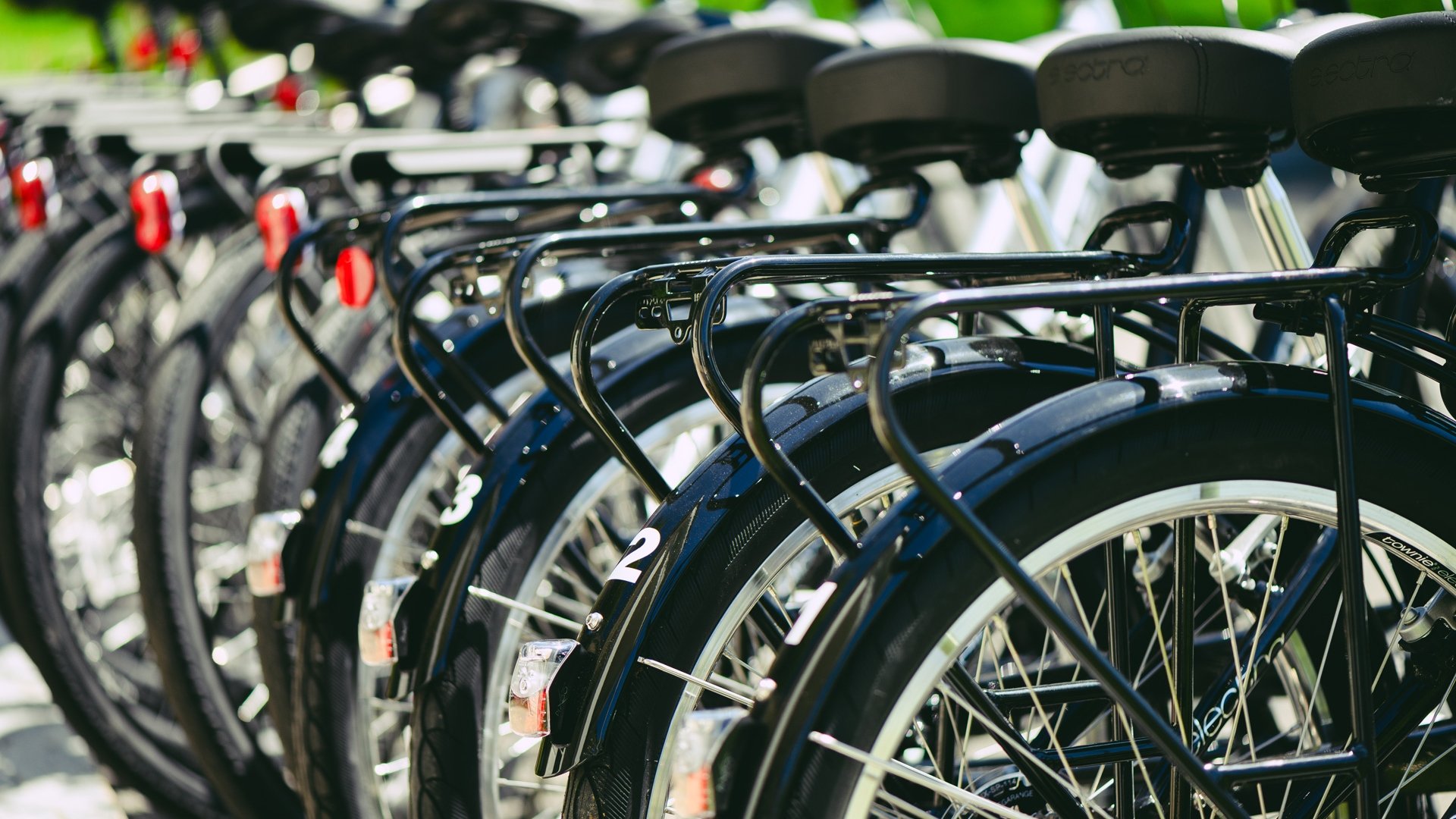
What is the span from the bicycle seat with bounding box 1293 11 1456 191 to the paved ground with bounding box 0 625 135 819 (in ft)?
7.09

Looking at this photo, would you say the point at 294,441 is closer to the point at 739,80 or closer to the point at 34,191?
the point at 739,80

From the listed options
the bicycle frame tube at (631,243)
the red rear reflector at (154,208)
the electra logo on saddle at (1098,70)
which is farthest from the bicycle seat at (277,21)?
the electra logo on saddle at (1098,70)

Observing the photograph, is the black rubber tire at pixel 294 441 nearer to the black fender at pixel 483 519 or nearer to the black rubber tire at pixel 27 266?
the black fender at pixel 483 519

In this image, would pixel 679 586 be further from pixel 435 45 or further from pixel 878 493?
pixel 435 45

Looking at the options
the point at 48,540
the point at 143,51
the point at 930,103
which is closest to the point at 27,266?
the point at 48,540

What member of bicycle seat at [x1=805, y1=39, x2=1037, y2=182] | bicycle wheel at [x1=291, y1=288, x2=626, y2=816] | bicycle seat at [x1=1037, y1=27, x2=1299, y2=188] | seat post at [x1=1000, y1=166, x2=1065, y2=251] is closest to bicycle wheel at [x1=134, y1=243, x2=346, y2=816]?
Result: bicycle wheel at [x1=291, y1=288, x2=626, y2=816]

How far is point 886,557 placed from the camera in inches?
42.4

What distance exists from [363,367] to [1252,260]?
13.0ft

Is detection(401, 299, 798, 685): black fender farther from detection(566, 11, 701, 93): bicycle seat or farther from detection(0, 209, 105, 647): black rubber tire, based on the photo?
detection(0, 209, 105, 647): black rubber tire

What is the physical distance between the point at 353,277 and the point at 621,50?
124 cm

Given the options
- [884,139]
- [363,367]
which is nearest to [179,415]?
[363,367]

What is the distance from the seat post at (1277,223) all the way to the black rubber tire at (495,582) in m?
0.61

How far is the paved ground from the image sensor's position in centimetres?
257

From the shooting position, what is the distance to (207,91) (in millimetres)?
4738
